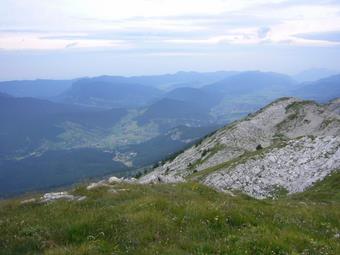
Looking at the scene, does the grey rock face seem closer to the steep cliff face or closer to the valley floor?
the steep cliff face

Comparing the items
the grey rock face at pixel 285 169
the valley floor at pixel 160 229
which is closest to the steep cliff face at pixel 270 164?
the grey rock face at pixel 285 169

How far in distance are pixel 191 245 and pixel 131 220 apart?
3.14 metres

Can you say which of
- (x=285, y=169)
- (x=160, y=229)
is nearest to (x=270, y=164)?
(x=285, y=169)

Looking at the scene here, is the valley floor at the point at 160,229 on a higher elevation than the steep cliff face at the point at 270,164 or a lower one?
higher

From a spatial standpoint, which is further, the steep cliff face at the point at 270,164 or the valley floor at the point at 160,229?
the steep cliff face at the point at 270,164

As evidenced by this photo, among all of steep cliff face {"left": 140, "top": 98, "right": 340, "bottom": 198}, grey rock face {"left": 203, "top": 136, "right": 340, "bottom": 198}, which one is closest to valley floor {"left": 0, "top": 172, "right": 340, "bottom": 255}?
steep cliff face {"left": 140, "top": 98, "right": 340, "bottom": 198}

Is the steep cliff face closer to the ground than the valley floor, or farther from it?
closer to the ground

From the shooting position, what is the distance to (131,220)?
54.3ft

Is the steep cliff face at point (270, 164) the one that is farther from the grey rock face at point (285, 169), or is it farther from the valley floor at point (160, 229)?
the valley floor at point (160, 229)

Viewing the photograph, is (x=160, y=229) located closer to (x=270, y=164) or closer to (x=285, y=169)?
(x=285, y=169)

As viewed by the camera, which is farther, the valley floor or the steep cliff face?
the steep cliff face

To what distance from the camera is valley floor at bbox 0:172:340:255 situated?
1425 centimetres

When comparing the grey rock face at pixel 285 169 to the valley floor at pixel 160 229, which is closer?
the valley floor at pixel 160 229

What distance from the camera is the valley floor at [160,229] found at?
1425cm
